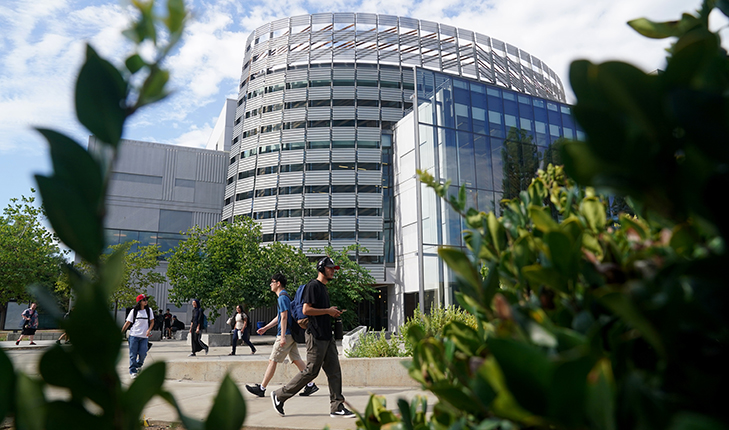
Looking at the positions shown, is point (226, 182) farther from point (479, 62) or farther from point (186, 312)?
point (479, 62)

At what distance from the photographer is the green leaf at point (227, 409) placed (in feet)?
1.40

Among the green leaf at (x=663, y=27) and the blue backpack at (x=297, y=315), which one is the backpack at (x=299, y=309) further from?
the green leaf at (x=663, y=27)

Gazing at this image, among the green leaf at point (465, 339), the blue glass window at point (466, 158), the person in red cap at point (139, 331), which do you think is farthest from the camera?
the blue glass window at point (466, 158)

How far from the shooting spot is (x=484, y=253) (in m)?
0.99

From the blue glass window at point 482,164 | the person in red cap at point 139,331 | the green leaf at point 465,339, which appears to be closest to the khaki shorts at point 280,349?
the person in red cap at point 139,331

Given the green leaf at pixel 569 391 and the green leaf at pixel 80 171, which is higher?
the green leaf at pixel 80 171

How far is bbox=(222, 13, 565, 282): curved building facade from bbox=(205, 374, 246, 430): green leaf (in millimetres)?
30243

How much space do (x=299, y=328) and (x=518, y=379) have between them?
618 cm

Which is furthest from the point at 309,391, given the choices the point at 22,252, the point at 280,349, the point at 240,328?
the point at 22,252

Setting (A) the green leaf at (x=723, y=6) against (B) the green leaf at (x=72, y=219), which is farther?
(A) the green leaf at (x=723, y=6)

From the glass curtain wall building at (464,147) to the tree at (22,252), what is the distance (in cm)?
1976

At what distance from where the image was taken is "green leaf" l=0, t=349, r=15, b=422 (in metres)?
0.41

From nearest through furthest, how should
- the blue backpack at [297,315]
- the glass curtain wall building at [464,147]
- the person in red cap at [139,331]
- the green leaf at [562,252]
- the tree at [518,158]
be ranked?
the green leaf at [562,252] → the blue backpack at [297,315] → the person in red cap at [139,331] → the glass curtain wall building at [464,147] → the tree at [518,158]

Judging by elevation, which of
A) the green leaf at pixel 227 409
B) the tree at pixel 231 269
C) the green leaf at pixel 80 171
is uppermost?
the tree at pixel 231 269
